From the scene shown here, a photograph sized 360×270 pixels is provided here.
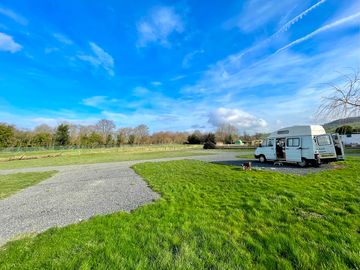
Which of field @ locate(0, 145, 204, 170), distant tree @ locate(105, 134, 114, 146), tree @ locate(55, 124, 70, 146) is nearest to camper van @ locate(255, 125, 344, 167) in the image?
field @ locate(0, 145, 204, 170)

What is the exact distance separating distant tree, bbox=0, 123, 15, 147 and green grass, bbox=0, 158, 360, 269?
68069 mm

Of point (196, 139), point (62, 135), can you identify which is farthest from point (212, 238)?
point (196, 139)

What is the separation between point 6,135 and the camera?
55875 millimetres

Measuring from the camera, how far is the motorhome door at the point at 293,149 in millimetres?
12961

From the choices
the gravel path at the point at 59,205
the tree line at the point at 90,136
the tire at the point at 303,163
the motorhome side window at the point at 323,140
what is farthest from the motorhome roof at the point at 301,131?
the tree line at the point at 90,136

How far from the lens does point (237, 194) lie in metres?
6.67

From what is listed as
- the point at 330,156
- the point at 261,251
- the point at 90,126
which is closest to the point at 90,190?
the point at 261,251

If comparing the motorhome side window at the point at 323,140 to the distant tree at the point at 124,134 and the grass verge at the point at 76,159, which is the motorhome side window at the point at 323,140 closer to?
the grass verge at the point at 76,159

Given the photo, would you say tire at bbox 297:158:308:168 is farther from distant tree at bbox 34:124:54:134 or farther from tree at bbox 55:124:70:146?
distant tree at bbox 34:124:54:134

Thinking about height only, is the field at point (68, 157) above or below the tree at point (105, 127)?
below

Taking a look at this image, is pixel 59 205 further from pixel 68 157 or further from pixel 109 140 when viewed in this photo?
pixel 109 140

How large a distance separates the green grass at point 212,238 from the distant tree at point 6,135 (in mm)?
68069

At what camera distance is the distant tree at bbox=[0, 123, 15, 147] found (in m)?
54.9

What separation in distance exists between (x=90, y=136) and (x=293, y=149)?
73433mm
